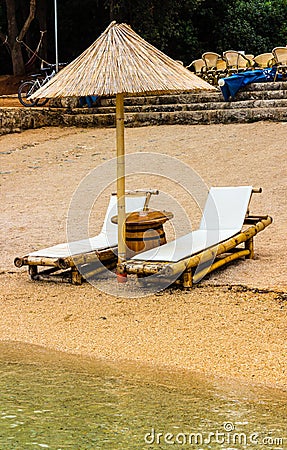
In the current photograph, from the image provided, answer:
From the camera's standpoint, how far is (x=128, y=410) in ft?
13.8

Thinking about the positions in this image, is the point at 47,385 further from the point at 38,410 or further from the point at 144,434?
the point at 144,434

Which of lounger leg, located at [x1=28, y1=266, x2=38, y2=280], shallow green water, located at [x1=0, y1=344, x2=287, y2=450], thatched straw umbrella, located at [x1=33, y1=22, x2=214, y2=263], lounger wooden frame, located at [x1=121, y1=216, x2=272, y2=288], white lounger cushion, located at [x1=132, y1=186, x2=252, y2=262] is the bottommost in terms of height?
shallow green water, located at [x1=0, y1=344, x2=287, y2=450]

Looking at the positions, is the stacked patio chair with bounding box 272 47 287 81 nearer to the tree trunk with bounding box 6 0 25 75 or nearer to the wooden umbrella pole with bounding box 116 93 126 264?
the tree trunk with bounding box 6 0 25 75

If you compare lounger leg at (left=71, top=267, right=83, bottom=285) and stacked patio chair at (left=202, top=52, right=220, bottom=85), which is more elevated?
stacked patio chair at (left=202, top=52, right=220, bottom=85)

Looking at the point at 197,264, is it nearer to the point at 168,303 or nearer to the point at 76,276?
the point at 168,303

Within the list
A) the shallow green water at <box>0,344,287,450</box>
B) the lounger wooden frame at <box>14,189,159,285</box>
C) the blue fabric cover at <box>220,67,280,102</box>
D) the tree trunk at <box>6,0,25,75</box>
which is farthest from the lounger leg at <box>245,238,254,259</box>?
Result: the tree trunk at <box>6,0,25,75</box>

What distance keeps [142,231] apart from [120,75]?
4.41 ft

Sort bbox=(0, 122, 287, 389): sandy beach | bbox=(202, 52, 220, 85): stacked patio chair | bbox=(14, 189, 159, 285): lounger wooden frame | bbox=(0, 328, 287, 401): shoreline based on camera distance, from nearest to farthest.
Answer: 1. bbox=(0, 328, 287, 401): shoreline
2. bbox=(0, 122, 287, 389): sandy beach
3. bbox=(14, 189, 159, 285): lounger wooden frame
4. bbox=(202, 52, 220, 85): stacked patio chair

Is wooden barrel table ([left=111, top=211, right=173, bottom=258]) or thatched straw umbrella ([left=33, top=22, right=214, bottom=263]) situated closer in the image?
thatched straw umbrella ([left=33, top=22, right=214, bottom=263])

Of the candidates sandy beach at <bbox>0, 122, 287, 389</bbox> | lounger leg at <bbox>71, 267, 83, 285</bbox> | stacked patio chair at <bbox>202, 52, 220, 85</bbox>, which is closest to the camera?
sandy beach at <bbox>0, 122, 287, 389</bbox>

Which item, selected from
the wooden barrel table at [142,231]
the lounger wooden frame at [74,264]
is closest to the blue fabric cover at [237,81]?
the lounger wooden frame at [74,264]

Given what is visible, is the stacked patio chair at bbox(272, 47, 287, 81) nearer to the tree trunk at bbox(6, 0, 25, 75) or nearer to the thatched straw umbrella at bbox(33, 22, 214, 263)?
the tree trunk at bbox(6, 0, 25, 75)

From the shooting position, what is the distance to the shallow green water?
12.7 ft

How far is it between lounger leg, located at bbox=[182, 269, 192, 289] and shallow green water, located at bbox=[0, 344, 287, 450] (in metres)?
1.47
